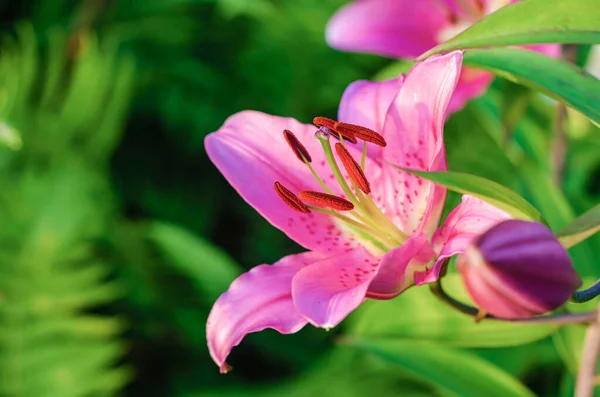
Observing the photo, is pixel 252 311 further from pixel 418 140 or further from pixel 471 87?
pixel 471 87

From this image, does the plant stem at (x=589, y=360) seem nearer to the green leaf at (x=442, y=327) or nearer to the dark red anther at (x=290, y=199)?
the green leaf at (x=442, y=327)

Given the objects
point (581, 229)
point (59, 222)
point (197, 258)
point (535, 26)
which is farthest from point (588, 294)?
point (59, 222)

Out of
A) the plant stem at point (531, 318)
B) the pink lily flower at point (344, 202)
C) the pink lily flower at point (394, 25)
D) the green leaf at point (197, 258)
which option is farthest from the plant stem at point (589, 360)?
the green leaf at point (197, 258)

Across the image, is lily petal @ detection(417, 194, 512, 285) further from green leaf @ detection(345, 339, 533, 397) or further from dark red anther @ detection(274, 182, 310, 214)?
green leaf @ detection(345, 339, 533, 397)

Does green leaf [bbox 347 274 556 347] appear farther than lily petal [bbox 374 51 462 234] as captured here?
Yes

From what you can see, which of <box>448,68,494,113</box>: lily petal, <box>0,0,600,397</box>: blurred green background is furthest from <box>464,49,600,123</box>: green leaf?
<box>0,0,600,397</box>: blurred green background
